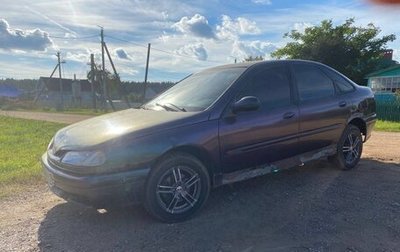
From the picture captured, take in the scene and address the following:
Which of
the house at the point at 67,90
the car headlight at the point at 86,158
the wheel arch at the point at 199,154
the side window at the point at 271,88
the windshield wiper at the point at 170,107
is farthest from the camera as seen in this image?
the house at the point at 67,90

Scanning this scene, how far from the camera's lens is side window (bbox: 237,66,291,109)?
4922 mm

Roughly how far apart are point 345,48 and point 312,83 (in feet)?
101

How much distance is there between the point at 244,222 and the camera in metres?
4.19

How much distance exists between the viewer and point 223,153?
4461 millimetres

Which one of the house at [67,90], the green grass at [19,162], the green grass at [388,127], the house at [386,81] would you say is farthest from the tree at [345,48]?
the house at [67,90]

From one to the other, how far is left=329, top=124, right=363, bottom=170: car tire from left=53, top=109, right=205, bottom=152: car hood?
2792 millimetres

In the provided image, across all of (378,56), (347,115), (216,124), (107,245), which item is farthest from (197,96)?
(378,56)

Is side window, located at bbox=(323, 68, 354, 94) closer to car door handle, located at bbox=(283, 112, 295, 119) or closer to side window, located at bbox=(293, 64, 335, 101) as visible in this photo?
side window, located at bbox=(293, 64, 335, 101)

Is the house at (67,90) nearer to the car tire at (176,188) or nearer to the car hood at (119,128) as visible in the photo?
the car hood at (119,128)

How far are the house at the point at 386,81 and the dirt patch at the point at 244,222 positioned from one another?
25406mm

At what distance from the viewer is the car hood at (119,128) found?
3.99m

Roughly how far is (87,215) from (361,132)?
4529 millimetres

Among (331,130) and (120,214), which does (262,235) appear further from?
(331,130)

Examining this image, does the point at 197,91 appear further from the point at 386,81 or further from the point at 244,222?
the point at 386,81
